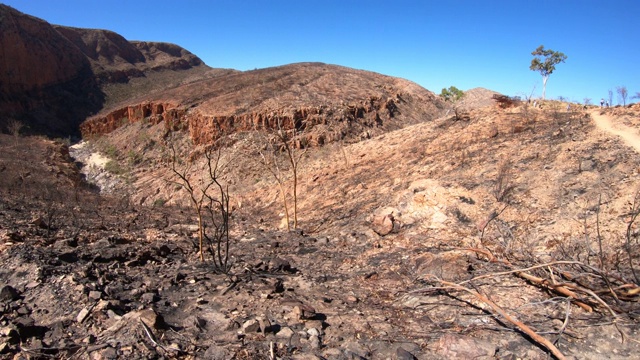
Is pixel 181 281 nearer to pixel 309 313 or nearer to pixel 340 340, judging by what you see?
pixel 309 313

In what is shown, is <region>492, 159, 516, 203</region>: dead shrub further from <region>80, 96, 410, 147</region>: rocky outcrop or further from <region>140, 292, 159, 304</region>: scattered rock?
<region>80, 96, 410, 147</region>: rocky outcrop

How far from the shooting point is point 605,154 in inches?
346

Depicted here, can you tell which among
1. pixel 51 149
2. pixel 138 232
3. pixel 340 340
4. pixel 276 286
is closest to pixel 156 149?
pixel 51 149

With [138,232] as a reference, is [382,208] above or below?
above

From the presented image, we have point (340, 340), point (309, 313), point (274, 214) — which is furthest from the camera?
point (274, 214)

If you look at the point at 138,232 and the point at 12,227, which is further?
the point at 138,232

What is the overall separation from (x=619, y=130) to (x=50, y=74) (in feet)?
145

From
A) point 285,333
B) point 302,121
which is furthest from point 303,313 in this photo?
point 302,121

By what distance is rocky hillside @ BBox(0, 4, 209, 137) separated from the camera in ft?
107

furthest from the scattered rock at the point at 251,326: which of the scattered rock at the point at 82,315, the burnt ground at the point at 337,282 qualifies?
the scattered rock at the point at 82,315

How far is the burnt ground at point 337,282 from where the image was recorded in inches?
159

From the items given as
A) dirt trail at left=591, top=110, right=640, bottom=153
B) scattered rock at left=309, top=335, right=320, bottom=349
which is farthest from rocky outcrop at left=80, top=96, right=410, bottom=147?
scattered rock at left=309, top=335, right=320, bottom=349

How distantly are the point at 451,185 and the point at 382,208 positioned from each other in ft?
5.87

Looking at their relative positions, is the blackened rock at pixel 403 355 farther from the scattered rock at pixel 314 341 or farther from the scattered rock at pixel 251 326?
the scattered rock at pixel 251 326
